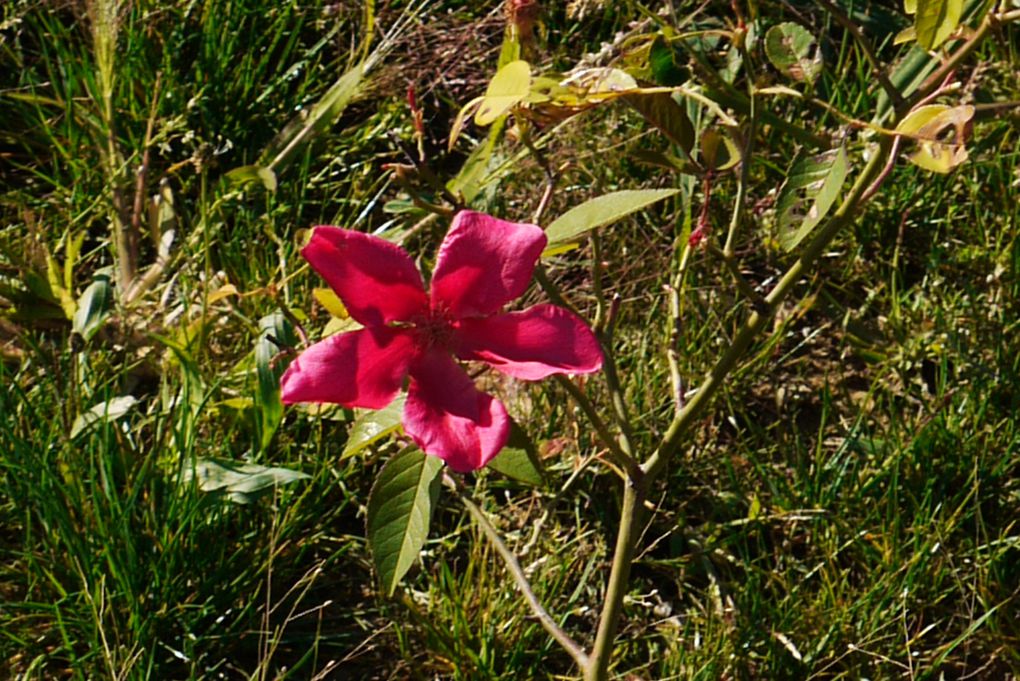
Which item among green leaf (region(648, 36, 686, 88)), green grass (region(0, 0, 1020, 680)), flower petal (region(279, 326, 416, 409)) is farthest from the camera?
green grass (region(0, 0, 1020, 680))

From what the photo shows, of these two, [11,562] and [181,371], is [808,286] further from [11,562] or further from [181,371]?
[11,562]

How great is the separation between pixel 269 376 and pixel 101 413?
0.25 meters

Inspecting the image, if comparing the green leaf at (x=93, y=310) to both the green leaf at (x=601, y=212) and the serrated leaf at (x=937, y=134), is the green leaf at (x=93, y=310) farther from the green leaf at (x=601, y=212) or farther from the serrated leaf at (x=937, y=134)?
the serrated leaf at (x=937, y=134)

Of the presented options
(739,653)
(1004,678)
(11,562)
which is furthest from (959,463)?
(11,562)

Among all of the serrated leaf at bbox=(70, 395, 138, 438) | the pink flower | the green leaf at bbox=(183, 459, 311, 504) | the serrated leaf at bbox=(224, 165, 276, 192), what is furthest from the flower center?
the serrated leaf at bbox=(224, 165, 276, 192)

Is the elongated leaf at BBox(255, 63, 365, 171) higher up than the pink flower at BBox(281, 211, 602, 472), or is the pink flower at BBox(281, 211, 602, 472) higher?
the pink flower at BBox(281, 211, 602, 472)

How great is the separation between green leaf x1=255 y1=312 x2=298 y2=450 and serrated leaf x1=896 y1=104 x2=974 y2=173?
91cm

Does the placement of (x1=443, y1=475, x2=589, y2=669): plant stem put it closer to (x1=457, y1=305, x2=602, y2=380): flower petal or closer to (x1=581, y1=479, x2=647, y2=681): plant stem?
(x1=581, y1=479, x2=647, y2=681): plant stem

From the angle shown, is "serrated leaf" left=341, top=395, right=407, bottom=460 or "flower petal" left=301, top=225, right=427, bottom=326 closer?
"flower petal" left=301, top=225, right=427, bottom=326

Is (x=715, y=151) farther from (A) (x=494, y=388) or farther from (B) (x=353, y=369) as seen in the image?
(A) (x=494, y=388)

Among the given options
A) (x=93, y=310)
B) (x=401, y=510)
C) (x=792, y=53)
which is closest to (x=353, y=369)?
(x=401, y=510)

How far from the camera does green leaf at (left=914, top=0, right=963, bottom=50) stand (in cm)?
124

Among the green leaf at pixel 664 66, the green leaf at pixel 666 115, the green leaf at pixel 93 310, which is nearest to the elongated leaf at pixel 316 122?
the green leaf at pixel 93 310

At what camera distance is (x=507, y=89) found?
116 centimetres
